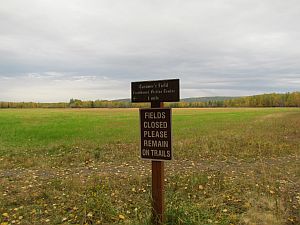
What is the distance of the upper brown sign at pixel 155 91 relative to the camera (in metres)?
4.44

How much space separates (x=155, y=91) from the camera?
459cm

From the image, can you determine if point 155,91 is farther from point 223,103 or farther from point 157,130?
point 223,103

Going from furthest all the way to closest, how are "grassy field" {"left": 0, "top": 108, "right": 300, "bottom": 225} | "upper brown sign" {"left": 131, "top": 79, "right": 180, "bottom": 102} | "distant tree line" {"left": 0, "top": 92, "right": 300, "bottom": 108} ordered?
"distant tree line" {"left": 0, "top": 92, "right": 300, "bottom": 108} → "grassy field" {"left": 0, "top": 108, "right": 300, "bottom": 225} → "upper brown sign" {"left": 131, "top": 79, "right": 180, "bottom": 102}

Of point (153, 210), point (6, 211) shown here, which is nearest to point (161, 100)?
point (153, 210)

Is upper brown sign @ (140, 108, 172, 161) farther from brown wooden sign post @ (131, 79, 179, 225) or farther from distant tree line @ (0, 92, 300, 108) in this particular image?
distant tree line @ (0, 92, 300, 108)

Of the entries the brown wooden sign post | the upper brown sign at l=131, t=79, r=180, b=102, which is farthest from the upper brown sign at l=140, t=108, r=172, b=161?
the upper brown sign at l=131, t=79, r=180, b=102

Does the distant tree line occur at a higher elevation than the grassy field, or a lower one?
higher

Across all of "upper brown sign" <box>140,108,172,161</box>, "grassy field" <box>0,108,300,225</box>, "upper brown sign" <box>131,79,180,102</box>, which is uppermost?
"upper brown sign" <box>131,79,180,102</box>

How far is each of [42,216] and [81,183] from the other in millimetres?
2165

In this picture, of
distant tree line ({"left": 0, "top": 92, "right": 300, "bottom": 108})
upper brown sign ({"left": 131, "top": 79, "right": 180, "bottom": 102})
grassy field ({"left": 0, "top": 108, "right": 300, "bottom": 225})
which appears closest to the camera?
upper brown sign ({"left": 131, "top": 79, "right": 180, "bottom": 102})

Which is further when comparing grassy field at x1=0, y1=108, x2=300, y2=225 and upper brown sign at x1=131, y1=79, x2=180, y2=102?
grassy field at x1=0, y1=108, x2=300, y2=225

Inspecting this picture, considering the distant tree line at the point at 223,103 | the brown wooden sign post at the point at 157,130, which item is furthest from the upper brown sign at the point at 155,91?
the distant tree line at the point at 223,103

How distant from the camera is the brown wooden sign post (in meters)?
4.44

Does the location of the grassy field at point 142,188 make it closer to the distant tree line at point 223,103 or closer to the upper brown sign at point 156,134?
the upper brown sign at point 156,134
